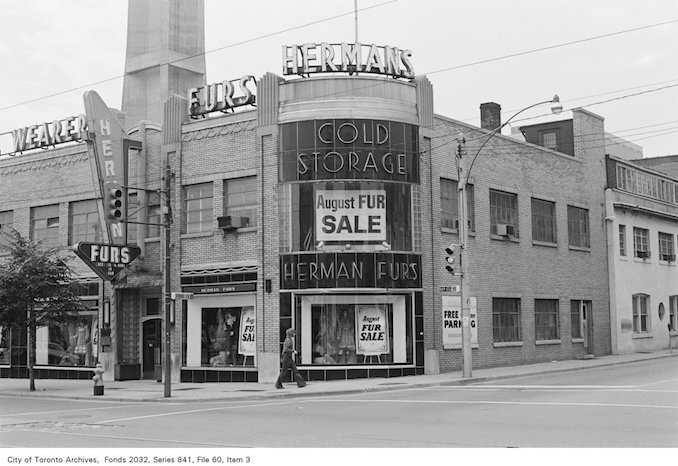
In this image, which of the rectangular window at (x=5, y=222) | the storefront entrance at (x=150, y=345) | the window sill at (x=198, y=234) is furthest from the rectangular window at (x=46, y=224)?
the window sill at (x=198, y=234)

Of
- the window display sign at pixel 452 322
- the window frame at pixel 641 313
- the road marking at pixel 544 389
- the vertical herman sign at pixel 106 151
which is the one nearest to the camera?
the road marking at pixel 544 389

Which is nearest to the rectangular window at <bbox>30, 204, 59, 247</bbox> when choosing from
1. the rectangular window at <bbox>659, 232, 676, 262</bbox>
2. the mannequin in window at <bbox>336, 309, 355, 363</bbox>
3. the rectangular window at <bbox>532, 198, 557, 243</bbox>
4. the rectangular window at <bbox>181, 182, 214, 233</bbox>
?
the rectangular window at <bbox>181, 182, 214, 233</bbox>

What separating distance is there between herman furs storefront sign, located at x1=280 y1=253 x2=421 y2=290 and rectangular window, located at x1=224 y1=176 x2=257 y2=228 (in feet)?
7.11

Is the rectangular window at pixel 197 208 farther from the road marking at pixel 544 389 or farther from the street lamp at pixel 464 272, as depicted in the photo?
the road marking at pixel 544 389

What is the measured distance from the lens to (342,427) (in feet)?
51.2

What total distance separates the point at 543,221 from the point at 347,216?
522 inches

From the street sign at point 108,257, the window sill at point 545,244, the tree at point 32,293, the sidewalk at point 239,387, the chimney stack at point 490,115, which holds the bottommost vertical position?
the sidewalk at point 239,387

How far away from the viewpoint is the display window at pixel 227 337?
98.5 ft

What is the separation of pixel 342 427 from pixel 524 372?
1624 cm

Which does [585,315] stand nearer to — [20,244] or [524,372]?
[524,372]

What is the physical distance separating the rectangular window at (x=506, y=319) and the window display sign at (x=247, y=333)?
33.0 feet

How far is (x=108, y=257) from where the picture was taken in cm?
3053

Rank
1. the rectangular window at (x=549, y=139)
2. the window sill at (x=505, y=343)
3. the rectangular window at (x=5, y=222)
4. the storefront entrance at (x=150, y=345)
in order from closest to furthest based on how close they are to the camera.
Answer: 1. the storefront entrance at (x=150, y=345)
2. the window sill at (x=505, y=343)
3. the rectangular window at (x=5, y=222)
4. the rectangular window at (x=549, y=139)

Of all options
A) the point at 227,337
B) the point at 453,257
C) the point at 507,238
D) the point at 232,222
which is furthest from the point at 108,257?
the point at 507,238
